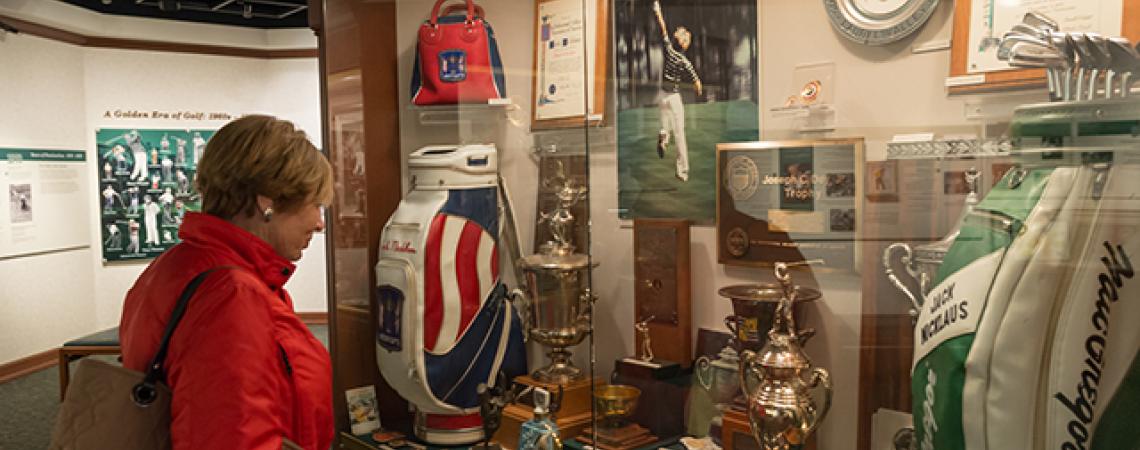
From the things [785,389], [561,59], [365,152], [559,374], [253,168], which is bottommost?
[559,374]

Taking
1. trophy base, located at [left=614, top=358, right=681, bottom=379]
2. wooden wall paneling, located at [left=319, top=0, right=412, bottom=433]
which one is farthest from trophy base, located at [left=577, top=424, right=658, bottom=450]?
wooden wall paneling, located at [left=319, top=0, right=412, bottom=433]

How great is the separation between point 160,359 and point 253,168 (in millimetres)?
398

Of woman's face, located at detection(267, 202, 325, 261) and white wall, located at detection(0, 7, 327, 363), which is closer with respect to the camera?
woman's face, located at detection(267, 202, 325, 261)

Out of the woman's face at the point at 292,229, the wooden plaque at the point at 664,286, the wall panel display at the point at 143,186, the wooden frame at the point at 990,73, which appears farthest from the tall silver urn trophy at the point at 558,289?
the wall panel display at the point at 143,186

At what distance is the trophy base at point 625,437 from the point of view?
6.48 feet

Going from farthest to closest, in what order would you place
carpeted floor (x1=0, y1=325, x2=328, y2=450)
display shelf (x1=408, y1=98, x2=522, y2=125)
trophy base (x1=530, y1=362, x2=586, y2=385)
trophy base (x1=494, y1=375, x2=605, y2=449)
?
1. carpeted floor (x1=0, y1=325, x2=328, y2=450)
2. display shelf (x1=408, y1=98, x2=522, y2=125)
3. trophy base (x1=530, y1=362, x2=586, y2=385)
4. trophy base (x1=494, y1=375, x2=605, y2=449)

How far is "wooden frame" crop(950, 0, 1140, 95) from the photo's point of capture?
114 cm

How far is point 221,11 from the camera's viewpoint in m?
7.01

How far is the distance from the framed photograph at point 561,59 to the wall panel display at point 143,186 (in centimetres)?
478

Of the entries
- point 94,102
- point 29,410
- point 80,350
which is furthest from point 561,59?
point 94,102

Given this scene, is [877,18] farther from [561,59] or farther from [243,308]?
[561,59]

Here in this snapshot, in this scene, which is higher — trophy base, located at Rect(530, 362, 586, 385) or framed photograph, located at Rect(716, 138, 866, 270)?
framed photograph, located at Rect(716, 138, 866, 270)

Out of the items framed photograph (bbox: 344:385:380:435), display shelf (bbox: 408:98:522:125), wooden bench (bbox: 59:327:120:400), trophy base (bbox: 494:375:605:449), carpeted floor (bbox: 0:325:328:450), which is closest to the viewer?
trophy base (bbox: 494:375:605:449)

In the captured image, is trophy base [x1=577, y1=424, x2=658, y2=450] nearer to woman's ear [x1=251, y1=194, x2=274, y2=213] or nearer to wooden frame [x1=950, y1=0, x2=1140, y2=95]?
woman's ear [x1=251, y1=194, x2=274, y2=213]
